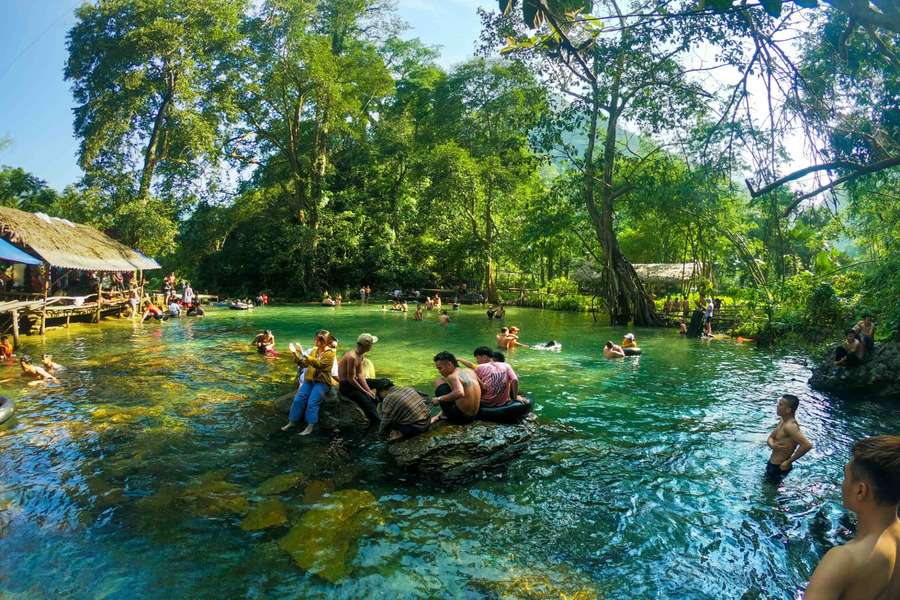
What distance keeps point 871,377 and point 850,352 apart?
69 cm

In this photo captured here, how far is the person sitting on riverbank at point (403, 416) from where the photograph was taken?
25.6 ft

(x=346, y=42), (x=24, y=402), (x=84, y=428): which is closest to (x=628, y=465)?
(x=84, y=428)

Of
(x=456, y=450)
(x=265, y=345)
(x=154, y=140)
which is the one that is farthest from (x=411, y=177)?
(x=456, y=450)

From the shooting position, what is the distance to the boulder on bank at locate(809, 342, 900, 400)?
38.9 feet

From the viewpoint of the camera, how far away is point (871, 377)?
12.1 metres

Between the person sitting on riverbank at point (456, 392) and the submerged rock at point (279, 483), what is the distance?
223 centimetres

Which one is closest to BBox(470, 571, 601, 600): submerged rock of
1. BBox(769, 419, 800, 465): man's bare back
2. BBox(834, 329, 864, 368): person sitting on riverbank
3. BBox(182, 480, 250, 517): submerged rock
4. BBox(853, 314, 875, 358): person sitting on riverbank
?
BBox(182, 480, 250, 517): submerged rock

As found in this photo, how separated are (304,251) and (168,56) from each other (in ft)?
53.2

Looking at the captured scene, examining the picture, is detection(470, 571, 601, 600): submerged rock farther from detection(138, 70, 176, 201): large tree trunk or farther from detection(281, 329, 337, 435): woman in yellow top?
detection(138, 70, 176, 201): large tree trunk

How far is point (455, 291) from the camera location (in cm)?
4566

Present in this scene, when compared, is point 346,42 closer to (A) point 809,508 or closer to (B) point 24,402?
(B) point 24,402

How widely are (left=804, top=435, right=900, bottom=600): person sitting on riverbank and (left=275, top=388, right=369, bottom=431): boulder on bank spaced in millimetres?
7897

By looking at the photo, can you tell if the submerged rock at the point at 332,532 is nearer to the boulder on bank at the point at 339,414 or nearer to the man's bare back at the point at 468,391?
the man's bare back at the point at 468,391

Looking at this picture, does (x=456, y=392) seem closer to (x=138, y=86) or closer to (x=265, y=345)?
(x=265, y=345)
